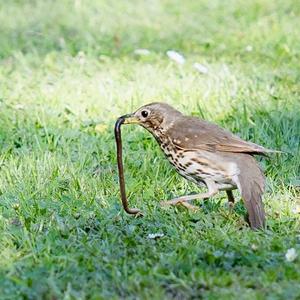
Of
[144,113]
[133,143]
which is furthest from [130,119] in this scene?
[133,143]

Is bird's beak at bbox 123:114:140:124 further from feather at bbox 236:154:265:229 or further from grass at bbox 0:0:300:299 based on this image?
feather at bbox 236:154:265:229

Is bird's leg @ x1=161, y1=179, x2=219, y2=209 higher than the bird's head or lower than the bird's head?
lower

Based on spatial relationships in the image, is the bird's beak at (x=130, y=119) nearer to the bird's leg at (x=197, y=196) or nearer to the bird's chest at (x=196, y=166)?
the bird's chest at (x=196, y=166)

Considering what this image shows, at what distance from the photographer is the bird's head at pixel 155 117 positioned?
623 cm

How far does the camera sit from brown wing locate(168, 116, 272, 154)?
6023mm

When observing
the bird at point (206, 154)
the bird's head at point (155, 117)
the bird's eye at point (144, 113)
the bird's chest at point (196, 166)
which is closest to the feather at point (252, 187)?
the bird at point (206, 154)

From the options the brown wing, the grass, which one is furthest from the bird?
the grass

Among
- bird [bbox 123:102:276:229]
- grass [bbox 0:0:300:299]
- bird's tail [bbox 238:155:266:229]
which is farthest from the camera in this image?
bird [bbox 123:102:276:229]

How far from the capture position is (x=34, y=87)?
883 cm

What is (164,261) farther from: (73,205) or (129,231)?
(73,205)

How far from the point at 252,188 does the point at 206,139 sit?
18.9 inches

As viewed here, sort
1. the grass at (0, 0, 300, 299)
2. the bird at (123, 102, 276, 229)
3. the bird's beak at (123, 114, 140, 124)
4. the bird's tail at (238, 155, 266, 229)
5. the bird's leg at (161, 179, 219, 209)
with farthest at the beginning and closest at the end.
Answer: the bird's beak at (123, 114, 140, 124) → the bird's leg at (161, 179, 219, 209) → the bird at (123, 102, 276, 229) → the bird's tail at (238, 155, 266, 229) → the grass at (0, 0, 300, 299)

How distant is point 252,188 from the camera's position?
5.83 meters

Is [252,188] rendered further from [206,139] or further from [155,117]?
[155,117]
